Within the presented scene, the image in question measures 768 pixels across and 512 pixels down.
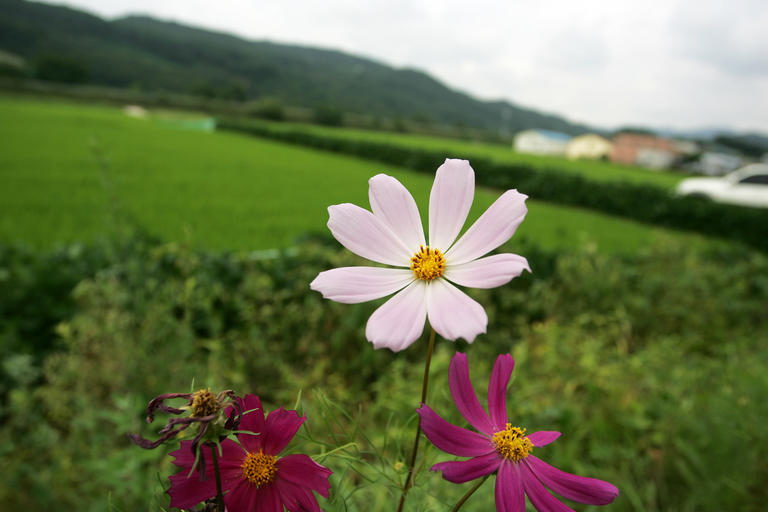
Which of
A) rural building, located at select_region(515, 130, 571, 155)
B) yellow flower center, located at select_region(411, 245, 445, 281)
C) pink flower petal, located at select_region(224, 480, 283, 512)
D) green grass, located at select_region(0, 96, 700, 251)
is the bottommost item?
green grass, located at select_region(0, 96, 700, 251)

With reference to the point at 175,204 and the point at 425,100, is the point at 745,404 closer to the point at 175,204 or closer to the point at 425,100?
the point at 175,204

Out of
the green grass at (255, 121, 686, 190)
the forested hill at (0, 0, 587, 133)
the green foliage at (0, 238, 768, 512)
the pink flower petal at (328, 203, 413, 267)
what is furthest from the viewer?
the forested hill at (0, 0, 587, 133)

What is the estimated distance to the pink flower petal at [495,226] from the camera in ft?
1.02

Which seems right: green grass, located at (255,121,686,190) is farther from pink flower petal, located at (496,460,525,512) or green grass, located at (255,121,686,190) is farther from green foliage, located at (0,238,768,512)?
pink flower petal, located at (496,460,525,512)

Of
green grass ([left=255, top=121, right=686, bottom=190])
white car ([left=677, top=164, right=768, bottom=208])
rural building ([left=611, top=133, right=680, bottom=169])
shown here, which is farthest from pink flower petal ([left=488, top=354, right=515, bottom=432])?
rural building ([left=611, top=133, right=680, bottom=169])

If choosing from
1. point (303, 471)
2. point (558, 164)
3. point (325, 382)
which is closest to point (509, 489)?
point (303, 471)

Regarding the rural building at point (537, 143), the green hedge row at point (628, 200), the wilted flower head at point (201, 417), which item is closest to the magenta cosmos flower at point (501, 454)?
the wilted flower head at point (201, 417)

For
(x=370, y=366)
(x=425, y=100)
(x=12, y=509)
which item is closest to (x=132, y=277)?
(x=12, y=509)

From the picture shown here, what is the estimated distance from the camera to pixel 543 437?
32 centimetres

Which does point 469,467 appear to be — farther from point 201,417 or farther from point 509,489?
point 201,417

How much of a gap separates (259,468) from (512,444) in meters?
0.16

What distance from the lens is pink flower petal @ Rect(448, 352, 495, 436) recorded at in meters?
0.28

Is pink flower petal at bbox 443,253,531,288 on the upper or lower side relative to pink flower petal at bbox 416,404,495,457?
upper

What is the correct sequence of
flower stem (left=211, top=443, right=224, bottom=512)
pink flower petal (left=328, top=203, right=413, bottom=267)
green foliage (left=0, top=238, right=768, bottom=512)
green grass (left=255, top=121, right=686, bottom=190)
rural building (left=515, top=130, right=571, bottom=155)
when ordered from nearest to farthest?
flower stem (left=211, top=443, right=224, bottom=512) < pink flower petal (left=328, top=203, right=413, bottom=267) < green foliage (left=0, top=238, right=768, bottom=512) < green grass (left=255, top=121, right=686, bottom=190) < rural building (left=515, top=130, right=571, bottom=155)
